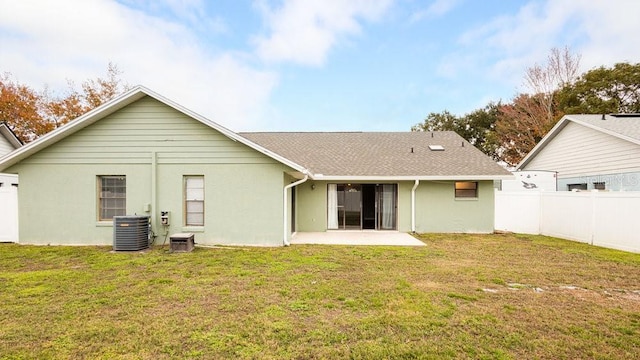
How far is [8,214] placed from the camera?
974 cm

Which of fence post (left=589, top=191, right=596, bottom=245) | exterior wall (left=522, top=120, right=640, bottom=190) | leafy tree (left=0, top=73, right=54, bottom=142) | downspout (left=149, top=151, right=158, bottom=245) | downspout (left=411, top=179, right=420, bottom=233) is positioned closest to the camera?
downspout (left=149, top=151, right=158, bottom=245)

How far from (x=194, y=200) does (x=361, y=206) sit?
636cm

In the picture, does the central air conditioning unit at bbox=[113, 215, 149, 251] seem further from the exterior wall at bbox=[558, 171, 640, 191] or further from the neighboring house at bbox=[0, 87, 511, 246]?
the exterior wall at bbox=[558, 171, 640, 191]

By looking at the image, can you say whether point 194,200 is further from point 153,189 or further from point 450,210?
point 450,210

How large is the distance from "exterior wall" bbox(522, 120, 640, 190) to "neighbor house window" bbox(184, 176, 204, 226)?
1414cm

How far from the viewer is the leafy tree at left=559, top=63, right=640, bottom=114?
70.8ft

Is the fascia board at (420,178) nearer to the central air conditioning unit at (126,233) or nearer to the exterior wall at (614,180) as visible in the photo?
the exterior wall at (614,180)

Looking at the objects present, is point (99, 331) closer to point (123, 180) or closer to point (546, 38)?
point (123, 180)

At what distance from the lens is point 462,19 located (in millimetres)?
15422

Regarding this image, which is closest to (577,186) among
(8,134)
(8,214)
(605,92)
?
(605,92)

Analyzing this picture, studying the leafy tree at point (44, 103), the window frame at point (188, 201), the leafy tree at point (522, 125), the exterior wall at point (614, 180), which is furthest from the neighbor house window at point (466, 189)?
the leafy tree at point (44, 103)

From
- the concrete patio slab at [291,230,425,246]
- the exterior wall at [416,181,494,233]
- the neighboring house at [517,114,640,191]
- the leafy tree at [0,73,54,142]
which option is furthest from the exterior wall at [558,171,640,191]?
the leafy tree at [0,73,54,142]

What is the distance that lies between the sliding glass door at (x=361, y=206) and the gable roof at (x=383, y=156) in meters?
0.84

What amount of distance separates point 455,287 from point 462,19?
1489cm
